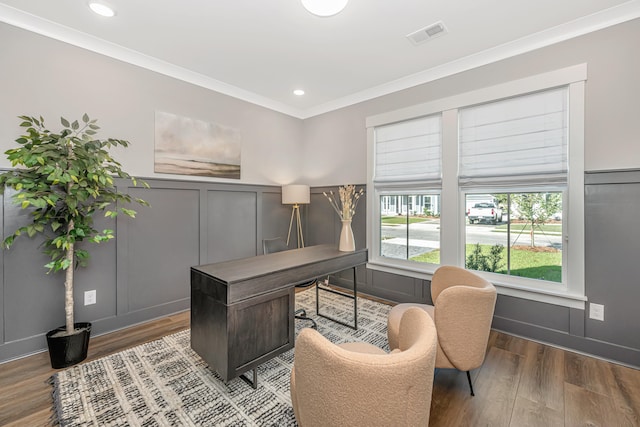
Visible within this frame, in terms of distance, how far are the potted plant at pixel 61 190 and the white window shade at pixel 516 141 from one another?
3.40 m

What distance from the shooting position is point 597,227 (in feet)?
7.38

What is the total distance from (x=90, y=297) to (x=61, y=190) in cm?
103

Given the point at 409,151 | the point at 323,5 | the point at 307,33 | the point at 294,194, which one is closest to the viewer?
the point at 323,5

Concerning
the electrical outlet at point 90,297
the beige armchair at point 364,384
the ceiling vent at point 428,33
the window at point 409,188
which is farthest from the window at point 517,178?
the electrical outlet at point 90,297

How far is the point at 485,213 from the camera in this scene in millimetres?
2869

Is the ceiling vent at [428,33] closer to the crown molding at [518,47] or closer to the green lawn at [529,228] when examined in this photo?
the crown molding at [518,47]

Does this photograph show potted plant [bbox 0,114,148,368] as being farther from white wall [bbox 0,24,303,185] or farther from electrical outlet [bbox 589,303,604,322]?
electrical outlet [bbox 589,303,604,322]

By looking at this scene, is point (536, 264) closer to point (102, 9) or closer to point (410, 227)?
point (410, 227)

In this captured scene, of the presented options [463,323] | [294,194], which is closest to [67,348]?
[294,194]

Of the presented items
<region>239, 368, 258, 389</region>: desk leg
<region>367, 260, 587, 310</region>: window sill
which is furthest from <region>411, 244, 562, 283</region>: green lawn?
<region>239, 368, 258, 389</region>: desk leg

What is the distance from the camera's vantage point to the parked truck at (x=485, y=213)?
280cm

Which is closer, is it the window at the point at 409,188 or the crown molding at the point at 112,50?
the crown molding at the point at 112,50

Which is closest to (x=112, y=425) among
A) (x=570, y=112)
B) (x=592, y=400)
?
(x=592, y=400)

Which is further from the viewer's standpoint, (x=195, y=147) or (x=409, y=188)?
(x=409, y=188)
